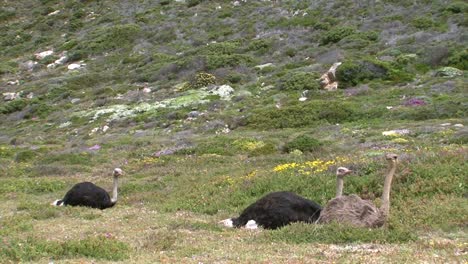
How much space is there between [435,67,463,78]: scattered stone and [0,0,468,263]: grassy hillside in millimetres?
97

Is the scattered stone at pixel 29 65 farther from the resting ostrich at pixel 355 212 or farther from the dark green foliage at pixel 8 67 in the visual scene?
the resting ostrich at pixel 355 212

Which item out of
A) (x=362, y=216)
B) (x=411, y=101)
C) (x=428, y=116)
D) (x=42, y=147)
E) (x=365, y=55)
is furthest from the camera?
(x=365, y=55)

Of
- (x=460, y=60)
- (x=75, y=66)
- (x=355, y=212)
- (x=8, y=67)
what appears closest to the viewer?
(x=355, y=212)

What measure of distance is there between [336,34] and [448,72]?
1234cm

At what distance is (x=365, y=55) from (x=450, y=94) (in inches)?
400

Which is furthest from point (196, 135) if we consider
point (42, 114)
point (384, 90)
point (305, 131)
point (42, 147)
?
point (42, 114)

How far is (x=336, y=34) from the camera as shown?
42938mm

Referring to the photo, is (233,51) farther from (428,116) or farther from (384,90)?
(428,116)

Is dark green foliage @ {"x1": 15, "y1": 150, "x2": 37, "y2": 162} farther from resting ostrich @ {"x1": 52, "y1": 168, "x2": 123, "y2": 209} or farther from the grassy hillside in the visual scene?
resting ostrich @ {"x1": 52, "y1": 168, "x2": 123, "y2": 209}

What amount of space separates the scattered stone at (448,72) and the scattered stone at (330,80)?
17.0 ft

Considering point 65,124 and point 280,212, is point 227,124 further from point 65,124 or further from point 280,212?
point 280,212

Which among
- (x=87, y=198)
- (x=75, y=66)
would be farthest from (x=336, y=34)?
(x=87, y=198)

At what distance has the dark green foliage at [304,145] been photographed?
71.7 ft

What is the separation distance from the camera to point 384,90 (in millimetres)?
31281
